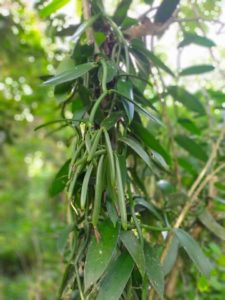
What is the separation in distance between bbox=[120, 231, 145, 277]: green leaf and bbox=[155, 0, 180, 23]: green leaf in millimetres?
368

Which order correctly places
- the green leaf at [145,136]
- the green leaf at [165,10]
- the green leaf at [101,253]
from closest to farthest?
the green leaf at [101,253] → the green leaf at [145,136] → the green leaf at [165,10]

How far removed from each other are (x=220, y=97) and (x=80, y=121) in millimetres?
379

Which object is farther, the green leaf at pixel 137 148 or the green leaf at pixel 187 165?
the green leaf at pixel 187 165

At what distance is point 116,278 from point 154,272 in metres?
0.05

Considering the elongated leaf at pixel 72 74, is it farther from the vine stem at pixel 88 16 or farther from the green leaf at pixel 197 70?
the green leaf at pixel 197 70

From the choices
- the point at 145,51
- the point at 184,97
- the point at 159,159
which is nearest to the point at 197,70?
the point at 184,97

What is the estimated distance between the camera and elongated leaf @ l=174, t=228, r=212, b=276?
49 cm

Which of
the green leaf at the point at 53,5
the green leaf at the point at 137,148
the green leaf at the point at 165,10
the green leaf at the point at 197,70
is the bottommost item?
the green leaf at the point at 137,148

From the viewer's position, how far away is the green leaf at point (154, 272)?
424 mm

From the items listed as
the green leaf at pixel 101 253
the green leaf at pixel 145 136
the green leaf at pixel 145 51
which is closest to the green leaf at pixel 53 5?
the green leaf at pixel 145 51

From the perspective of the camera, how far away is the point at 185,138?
716 mm

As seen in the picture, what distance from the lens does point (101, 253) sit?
1.36ft

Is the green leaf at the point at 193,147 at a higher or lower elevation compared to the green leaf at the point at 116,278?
higher

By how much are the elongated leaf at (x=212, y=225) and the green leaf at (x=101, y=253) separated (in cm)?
22
